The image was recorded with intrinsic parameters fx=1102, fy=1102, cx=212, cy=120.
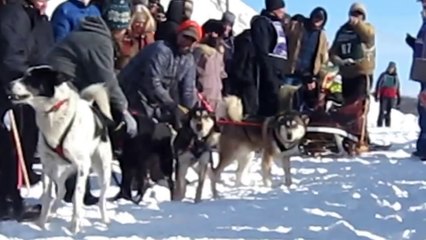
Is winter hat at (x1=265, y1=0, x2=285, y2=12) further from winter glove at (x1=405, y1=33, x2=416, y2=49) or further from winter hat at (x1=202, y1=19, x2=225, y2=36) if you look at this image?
winter glove at (x1=405, y1=33, x2=416, y2=49)

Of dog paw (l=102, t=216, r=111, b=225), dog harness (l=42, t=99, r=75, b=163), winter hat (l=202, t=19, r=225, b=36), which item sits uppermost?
winter hat (l=202, t=19, r=225, b=36)

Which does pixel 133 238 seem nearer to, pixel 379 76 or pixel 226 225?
pixel 226 225

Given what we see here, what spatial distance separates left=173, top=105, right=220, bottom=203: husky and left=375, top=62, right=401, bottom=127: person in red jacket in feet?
46.3

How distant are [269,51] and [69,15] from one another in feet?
10.8

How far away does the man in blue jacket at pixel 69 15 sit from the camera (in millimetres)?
8547

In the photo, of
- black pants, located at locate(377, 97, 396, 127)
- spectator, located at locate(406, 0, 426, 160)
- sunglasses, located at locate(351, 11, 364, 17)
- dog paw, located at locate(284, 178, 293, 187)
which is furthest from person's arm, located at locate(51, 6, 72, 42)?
black pants, located at locate(377, 97, 396, 127)

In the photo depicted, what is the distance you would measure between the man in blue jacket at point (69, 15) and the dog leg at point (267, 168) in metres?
2.59

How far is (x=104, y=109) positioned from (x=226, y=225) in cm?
116

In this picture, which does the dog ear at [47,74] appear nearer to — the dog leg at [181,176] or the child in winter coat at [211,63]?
the dog leg at [181,176]

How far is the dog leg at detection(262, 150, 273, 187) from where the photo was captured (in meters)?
10.4

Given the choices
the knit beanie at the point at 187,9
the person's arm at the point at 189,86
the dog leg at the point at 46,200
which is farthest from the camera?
the knit beanie at the point at 187,9

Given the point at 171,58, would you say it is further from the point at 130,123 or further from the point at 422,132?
the point at 422,132

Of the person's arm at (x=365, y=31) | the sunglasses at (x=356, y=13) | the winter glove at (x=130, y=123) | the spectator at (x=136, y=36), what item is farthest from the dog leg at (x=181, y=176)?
the sunglasses at (x=356, y=13)

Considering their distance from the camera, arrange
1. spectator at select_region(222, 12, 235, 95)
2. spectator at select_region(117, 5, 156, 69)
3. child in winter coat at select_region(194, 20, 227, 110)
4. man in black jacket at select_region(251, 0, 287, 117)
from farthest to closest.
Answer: spectator at select_region(222, 12, 235, 95) → man in black jacket at select_region(251, 0, 287, 117) → child in winter coat at select_region(194, 20, 227, 110) → spectator at select_region(117, 5, 156, 69)
